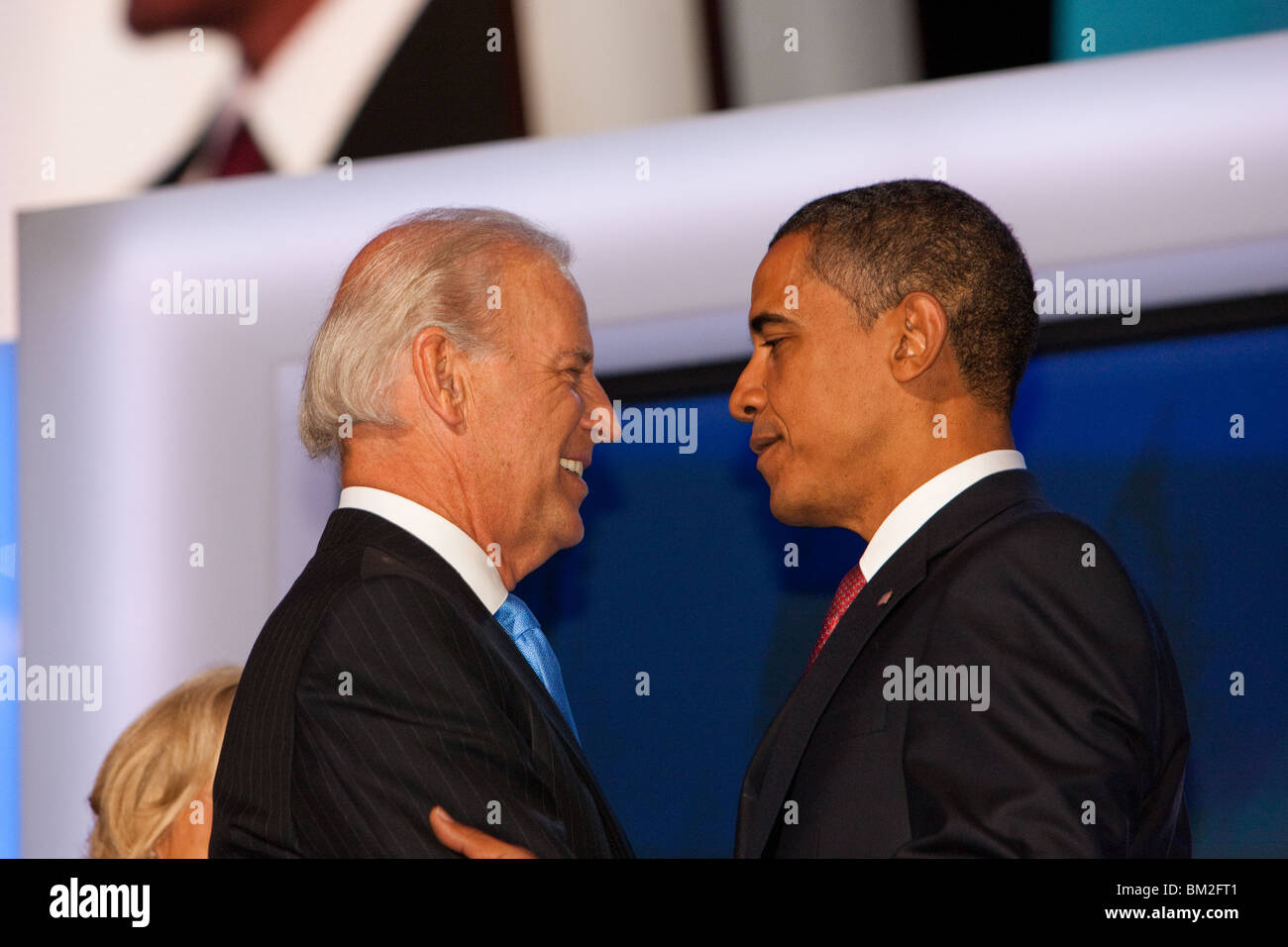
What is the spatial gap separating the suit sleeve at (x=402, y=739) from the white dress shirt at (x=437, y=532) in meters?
0.17

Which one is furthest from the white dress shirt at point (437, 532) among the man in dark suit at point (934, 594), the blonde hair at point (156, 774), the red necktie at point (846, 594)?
the blonde hair at point (156, 774)

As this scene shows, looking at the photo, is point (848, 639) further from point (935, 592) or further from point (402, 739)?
point (402, 739)

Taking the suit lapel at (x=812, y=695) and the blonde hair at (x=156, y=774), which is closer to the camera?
the suit lapel at (x=812, y=695)

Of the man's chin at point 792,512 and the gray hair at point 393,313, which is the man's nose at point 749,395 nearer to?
the man's chin at point 792,512

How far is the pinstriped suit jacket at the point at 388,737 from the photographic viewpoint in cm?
222

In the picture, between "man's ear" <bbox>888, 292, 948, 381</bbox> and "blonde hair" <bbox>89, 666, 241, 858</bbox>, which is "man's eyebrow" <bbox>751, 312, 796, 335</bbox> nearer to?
"man's ear" <bbox>888, 292, 948, 381</bbox>

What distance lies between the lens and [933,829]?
207cm

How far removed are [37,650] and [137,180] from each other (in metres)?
1.17

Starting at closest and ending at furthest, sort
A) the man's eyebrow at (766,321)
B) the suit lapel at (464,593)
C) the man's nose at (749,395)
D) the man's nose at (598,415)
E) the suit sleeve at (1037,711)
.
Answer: the suit sleeve at (1037,711), the suit lapel at (464,593), the man's eyebrow at (766,321), the man's nose at (749,395), the man's nose at (598,415)

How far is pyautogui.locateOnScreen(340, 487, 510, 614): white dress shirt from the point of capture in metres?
2.45

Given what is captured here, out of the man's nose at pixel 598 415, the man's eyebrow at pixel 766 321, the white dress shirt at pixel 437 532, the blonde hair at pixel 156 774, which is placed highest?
the man's eyebrow at pixel 766 321

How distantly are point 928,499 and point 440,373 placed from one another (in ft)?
3.16

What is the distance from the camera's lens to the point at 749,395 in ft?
8.92

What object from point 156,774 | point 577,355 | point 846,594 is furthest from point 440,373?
point 156,774
